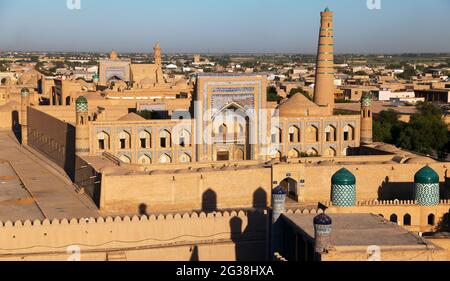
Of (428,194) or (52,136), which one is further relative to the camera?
(52,136)

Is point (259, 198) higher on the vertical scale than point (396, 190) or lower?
lower

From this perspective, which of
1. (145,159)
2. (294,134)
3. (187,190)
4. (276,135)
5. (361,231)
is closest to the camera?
(361,231)

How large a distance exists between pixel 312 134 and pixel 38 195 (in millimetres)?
9101

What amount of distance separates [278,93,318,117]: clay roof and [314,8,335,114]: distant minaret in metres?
1.67

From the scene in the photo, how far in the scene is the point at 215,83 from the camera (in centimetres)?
2402

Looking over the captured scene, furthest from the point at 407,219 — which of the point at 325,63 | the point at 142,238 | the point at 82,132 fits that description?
the point at 325,63

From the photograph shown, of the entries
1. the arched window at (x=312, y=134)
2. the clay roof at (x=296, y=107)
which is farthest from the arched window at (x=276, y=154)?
the clay roof at (x=296, y=107)

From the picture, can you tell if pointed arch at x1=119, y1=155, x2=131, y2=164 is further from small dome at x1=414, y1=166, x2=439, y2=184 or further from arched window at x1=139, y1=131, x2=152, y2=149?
small dome at x1=414, y1=166, x2=439, y2=184

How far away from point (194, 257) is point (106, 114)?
14.8 m

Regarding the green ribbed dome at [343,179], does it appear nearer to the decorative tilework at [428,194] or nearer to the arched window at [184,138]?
the decorative tilework at [428,194]

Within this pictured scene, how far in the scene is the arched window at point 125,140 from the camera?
23672 mm

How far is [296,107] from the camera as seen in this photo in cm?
2627

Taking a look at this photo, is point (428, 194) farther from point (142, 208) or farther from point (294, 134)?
point (294, 134)

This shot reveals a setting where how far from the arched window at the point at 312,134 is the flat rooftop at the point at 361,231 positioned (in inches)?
466
